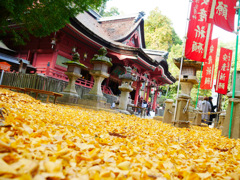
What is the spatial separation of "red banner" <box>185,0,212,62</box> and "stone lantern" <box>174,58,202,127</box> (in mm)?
500

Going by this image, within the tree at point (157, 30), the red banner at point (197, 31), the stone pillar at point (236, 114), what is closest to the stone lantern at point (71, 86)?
the red banner at point (197, 31)

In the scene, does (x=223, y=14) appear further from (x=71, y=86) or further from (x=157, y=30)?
(x=157, y=30)

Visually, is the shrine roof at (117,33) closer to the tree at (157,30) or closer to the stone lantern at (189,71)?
the stone lantern at (189,71)

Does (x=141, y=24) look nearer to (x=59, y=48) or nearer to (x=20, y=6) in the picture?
(x=59, y=48)

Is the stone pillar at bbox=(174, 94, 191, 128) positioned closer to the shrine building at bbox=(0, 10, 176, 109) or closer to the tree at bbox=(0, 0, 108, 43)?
the tree at bbox=(0, 0, 108, 43)

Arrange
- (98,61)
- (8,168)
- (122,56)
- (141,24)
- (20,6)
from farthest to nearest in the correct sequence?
1. (141,24)
2. (122,56)
3. (98,61)
4. (20,6)
5. (8,168)

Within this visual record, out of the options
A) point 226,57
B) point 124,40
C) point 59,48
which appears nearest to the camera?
point 226,57

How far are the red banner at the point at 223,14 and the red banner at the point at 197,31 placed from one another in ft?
3.19

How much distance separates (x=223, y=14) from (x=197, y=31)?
1.25m

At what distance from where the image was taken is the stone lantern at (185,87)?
532 cm

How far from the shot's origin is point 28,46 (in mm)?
12414

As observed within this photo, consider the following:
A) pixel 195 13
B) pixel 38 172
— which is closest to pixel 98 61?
pixel 195 13

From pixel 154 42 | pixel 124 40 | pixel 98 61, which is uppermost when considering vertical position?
pixel 154 42

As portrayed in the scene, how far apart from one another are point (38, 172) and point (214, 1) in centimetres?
653
